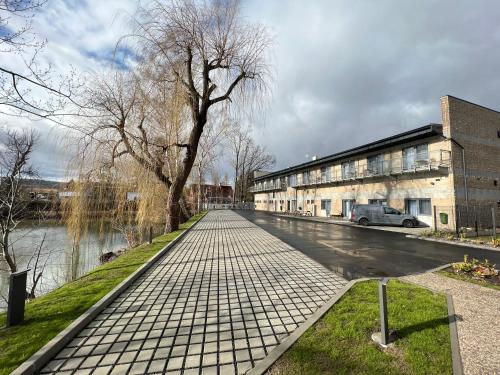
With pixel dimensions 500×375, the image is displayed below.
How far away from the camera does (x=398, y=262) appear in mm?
7922

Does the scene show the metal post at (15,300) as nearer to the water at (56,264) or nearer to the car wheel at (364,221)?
the water at (56,264)

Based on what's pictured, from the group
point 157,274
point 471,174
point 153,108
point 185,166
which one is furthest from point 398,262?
point 471,174

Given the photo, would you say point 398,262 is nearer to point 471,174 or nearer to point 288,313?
point 288,313

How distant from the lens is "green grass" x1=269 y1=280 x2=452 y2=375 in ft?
9.16

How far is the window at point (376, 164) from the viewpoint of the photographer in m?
22.3

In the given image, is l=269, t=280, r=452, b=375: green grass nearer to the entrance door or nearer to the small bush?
the small bush

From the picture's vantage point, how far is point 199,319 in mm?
3938

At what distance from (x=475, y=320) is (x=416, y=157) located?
1845 centimetres

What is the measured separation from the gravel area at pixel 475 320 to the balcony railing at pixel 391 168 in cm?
1448

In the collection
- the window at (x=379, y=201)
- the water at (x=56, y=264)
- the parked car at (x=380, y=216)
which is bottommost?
the water at (x=56, y=264)

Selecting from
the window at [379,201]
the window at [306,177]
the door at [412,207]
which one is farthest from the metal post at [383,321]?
the window at [306,177]

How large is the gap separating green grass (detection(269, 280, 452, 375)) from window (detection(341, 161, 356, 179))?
21.9 m

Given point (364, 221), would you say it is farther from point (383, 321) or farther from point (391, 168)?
point (383, 321)

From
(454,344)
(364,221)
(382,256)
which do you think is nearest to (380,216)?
(364,221)
